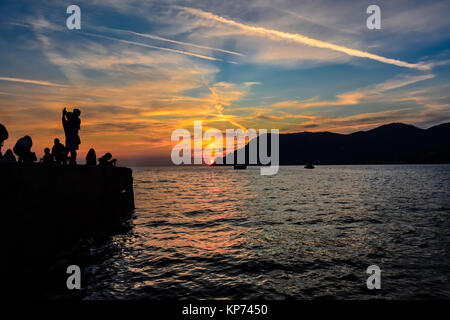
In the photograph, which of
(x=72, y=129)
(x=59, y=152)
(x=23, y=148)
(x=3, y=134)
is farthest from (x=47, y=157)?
(x=3, y=134)

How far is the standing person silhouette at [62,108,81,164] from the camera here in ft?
34.2

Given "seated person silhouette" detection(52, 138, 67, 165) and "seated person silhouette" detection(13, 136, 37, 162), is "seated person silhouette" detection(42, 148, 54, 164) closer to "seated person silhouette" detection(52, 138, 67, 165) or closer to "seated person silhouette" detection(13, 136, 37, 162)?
"seated person silhouette" detection(52, 138, 67, 165)

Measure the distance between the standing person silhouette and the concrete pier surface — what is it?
3.47 ft

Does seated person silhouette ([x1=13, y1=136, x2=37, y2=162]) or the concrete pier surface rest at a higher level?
seated person silhouette ([x1=13, y1=136, x2=37, y2=162])

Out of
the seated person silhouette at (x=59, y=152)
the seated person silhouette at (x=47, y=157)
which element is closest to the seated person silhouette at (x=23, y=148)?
the seated person silhouette at (x=59, y=152)

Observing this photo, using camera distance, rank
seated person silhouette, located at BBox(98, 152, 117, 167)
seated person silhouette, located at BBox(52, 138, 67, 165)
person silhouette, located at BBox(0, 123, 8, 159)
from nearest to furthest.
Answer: person silhouette, located at BBox(0, 123, 8, 159) → seated person silhouette, located at BBox(52, 138, 67, 165) → seated person silhouette, located at BBox(98, 152, 117, 167)

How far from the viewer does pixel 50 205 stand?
762cm

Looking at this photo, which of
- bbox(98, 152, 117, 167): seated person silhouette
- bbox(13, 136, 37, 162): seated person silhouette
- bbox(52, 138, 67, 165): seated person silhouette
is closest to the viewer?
bbox(13, 136, 37, 162): seated person silhouette

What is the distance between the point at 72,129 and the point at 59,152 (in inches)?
44.0

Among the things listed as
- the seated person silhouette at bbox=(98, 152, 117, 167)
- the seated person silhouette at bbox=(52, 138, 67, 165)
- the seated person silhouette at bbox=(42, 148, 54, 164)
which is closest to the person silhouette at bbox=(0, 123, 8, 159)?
the seated person silhouette at bbox=(52, 138, 67, 165)

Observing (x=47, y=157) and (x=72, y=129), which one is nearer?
(x=72, y=129)

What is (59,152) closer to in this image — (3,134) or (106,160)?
(3,134)
